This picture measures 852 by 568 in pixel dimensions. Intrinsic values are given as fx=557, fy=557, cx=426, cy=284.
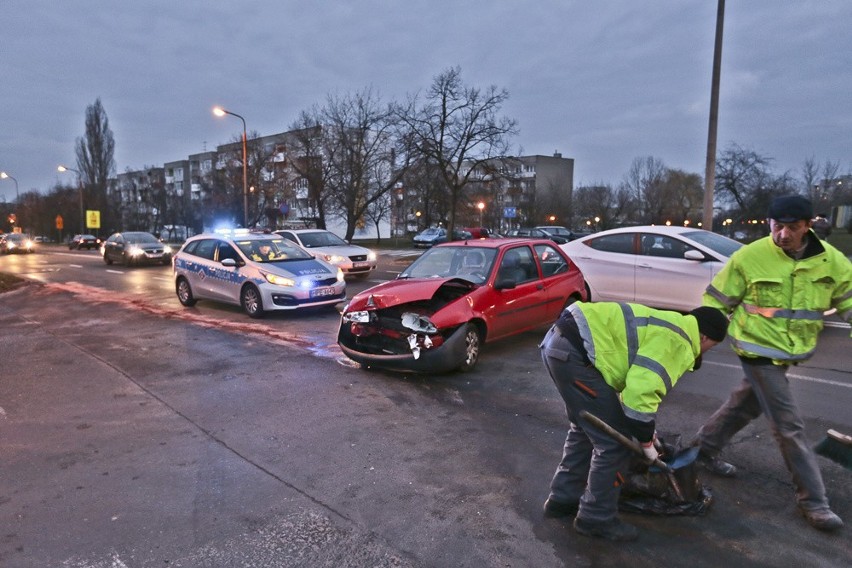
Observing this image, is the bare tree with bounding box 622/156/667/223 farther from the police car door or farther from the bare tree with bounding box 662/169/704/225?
the police car door

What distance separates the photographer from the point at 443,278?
6.49 metres

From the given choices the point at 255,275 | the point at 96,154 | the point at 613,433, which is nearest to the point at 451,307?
the point at 613,433

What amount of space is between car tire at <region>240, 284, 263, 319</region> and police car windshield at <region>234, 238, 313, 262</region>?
0.60 m

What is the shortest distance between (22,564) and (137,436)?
67.3 inches

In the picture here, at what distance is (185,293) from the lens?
11.8 metres

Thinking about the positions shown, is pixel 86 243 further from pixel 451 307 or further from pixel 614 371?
pixel 614 371

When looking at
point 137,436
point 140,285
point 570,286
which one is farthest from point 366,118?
point 137,436

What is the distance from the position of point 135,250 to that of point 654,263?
21630 millimetres

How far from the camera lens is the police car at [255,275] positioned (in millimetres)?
9914

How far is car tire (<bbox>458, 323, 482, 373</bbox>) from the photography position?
19.8 feet

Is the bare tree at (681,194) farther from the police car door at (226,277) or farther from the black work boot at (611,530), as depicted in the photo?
the black work boot at (611,530)

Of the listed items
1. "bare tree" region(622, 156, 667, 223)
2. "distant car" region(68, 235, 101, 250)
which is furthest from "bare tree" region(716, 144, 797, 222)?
"distant car" region(68, 235, 101, 250)

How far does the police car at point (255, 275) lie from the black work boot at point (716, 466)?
7.44m

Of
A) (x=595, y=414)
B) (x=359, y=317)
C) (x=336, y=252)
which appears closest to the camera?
(x=595, y=414)
